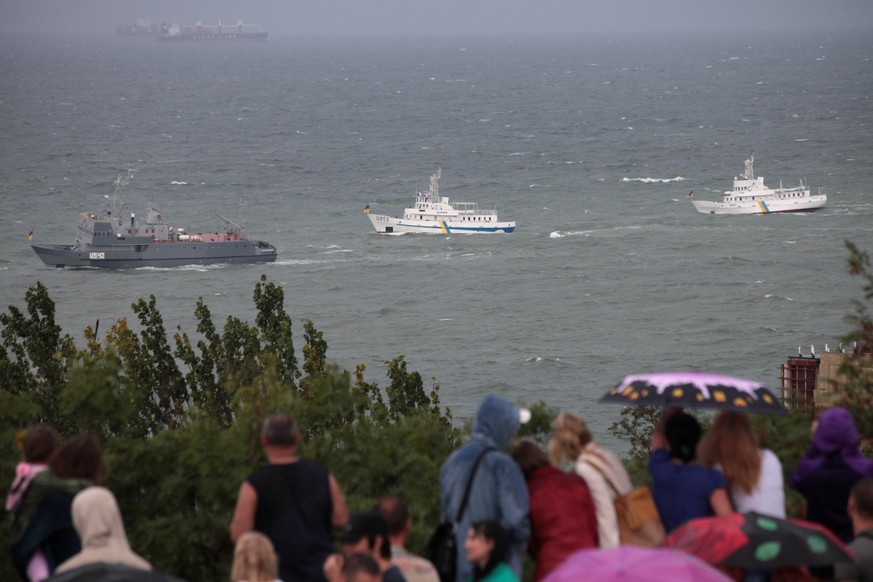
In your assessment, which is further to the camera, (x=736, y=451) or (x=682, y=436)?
(x=682, y=436)

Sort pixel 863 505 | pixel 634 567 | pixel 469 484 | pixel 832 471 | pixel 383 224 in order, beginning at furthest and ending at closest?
pixel 383 224 < pixel 832 471 < pixel 469 484 < pixel 863 505 < pixel 634 567

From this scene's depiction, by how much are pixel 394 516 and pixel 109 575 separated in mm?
1604

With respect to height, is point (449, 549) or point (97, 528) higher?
point (97, 528)

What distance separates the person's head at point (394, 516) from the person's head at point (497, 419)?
75 cm

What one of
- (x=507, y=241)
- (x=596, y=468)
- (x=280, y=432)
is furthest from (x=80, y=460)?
(x=507, y=241)

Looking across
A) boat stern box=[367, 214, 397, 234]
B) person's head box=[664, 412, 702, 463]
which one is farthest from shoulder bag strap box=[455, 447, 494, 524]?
boat stern box=[367, 214, 397, 234]

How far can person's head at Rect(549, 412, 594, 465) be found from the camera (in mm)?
8812

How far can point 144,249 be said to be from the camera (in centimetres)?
9225

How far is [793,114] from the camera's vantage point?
18750 cm

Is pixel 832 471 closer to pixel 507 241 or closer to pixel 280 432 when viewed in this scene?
pixel 280 432

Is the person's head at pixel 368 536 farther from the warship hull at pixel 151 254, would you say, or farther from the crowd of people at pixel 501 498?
the warship hull at pixel 151 254

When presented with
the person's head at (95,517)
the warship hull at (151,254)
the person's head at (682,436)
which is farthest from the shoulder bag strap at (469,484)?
the warship hull at (151,254)

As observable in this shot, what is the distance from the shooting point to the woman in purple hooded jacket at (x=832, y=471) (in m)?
8.86

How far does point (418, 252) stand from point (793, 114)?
105m
